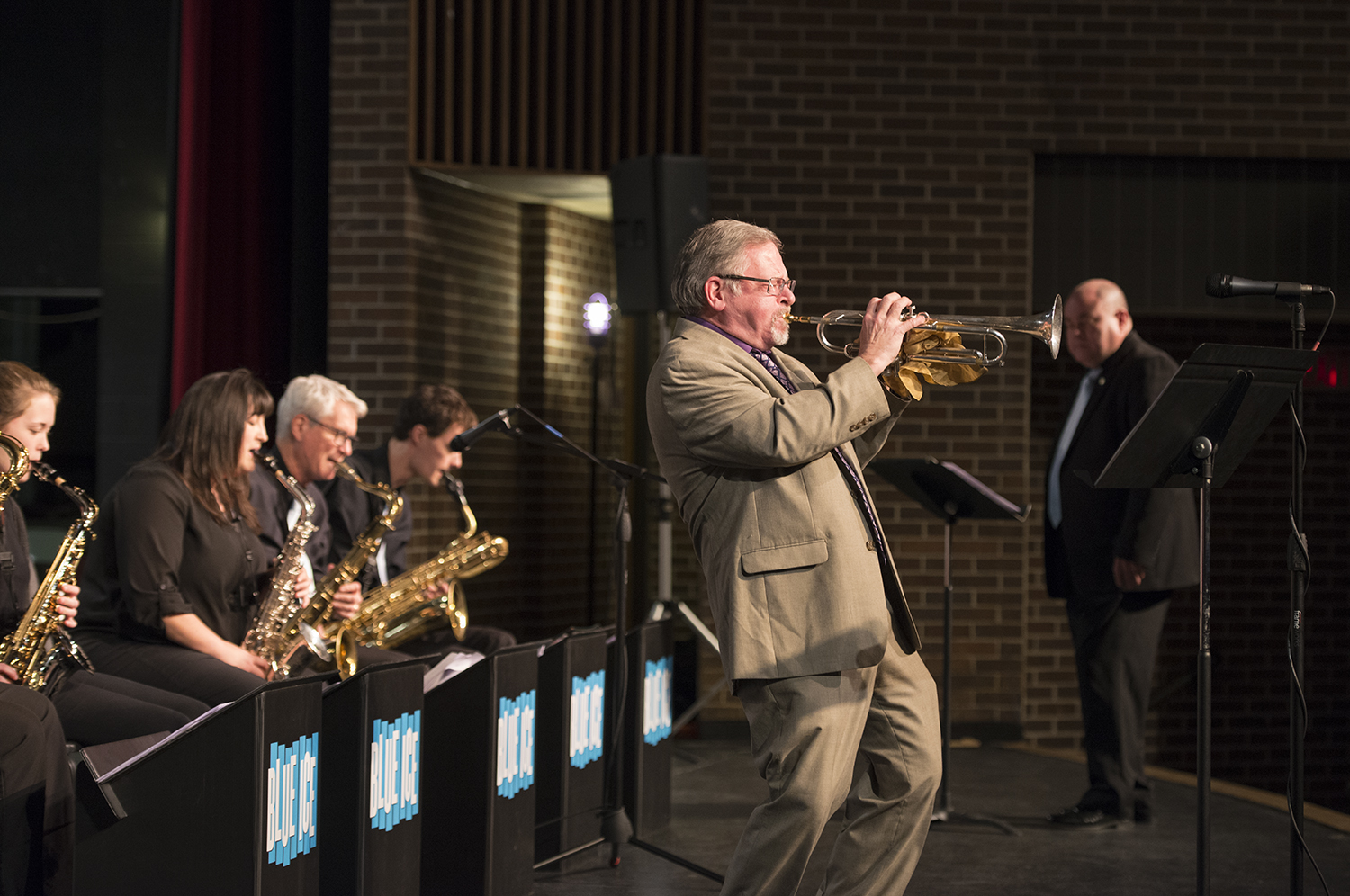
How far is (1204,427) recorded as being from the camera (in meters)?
3.12

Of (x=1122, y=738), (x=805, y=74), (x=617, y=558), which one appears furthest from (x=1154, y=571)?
(x=805, y=74)

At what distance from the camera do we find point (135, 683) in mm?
3479

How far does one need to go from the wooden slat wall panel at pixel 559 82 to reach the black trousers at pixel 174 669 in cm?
339

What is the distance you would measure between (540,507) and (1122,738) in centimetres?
382

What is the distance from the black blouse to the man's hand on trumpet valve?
205 centimetres

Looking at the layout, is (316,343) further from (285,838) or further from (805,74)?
(285,838)

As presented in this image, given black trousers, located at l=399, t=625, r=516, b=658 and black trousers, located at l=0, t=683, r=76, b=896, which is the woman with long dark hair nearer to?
black trousers, located at l=0, t=683, r=76, b=896

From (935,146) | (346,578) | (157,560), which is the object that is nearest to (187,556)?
(157,560)

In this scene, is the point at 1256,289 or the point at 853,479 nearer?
the point at 853,479

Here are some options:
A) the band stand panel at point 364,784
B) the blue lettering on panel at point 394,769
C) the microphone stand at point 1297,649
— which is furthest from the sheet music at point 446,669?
the microphone stand at point 1297,649

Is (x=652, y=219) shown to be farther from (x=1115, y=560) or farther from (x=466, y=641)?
(x=1115, y=560)

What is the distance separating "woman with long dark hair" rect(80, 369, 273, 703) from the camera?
3.69m

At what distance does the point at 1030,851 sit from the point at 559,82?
167 inches

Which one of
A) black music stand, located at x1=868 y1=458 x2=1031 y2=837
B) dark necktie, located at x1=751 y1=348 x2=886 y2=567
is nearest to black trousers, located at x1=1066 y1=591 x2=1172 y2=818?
black music stand, located at x1=868 y1=458 x2=1031 y2=837
